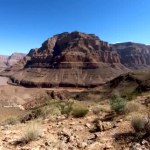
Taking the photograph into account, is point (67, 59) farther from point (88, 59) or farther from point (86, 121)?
point (86, 121)

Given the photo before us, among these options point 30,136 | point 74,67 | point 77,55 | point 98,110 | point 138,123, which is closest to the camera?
point 138,123

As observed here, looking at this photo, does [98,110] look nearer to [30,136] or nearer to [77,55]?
[30,136]

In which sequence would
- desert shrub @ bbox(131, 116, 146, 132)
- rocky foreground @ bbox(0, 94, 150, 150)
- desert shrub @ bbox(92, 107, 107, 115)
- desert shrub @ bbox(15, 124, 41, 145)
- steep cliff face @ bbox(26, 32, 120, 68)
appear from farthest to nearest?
steep cliff face @ bbox(26, 32, 120, 68) < desert shrub @ bbox(92, 107, 107, 115) < desert shrub @ bbox(15, 124, 41, 145) < desert shrub @ bbox(131, 116, 146, 132) < rocky foreground @ bbox(0, 94, 150, 150)

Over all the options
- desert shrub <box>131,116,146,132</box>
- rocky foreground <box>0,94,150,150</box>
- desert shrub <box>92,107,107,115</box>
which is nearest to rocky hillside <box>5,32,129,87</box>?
desert shrub <box>92,107,107,115</box>

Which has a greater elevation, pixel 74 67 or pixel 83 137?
pixel 74 67

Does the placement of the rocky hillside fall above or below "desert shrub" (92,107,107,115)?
above

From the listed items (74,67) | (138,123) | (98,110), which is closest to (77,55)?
(74,67)

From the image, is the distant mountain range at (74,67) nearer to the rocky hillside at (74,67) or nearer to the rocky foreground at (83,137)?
the rocky hillside at (74,67)

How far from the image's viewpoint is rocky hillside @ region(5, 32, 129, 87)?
148m

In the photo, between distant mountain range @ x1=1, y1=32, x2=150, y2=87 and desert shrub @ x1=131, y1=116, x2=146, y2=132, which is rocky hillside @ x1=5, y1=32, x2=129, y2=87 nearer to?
distant mountain range @ x1=1, y1=32, x2=150, y2=87

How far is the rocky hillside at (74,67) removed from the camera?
484 feet

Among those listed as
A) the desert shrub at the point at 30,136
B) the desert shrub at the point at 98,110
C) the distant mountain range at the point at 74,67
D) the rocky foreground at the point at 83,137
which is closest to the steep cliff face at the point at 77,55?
the distant mountain range at the point at 74,67

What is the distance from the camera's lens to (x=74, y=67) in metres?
162

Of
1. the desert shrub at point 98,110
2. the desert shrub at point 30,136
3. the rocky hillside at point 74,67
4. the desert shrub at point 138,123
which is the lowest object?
the desert shrub at point 30,136
